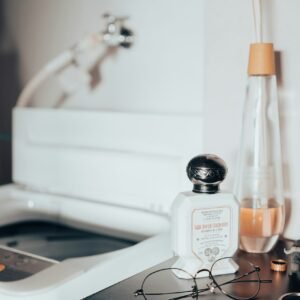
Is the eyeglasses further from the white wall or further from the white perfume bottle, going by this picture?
the white wall

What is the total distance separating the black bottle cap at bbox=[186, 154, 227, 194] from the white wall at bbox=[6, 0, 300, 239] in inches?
8.3

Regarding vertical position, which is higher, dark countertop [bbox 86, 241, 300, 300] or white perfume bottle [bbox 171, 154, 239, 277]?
white perfume bottle [bbox 171, 154, 239, 277]

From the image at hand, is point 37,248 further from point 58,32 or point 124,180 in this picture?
point 58,32

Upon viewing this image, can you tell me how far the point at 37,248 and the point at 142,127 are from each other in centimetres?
31

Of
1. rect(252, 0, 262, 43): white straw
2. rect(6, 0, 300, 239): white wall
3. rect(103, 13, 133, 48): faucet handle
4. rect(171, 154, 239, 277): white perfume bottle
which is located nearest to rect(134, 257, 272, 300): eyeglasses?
rect(171, 154, 239, 277): white perfume bottle

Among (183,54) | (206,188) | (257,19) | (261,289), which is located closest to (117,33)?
(183,54)

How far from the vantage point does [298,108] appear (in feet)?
2.75

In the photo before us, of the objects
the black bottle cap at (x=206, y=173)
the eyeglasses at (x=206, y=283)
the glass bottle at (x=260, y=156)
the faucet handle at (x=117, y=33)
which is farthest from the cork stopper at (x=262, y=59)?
the faucet handle at (x=117, y=33)

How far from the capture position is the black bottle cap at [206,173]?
68 cm

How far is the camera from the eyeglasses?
635 mm

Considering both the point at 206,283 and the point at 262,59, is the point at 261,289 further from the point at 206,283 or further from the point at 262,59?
the point at 262,59

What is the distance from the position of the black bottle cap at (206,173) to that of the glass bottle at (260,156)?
121 mm

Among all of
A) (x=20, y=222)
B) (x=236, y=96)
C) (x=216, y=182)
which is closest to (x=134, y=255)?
(x=216, y=182)

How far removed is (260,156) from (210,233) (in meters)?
0.18
